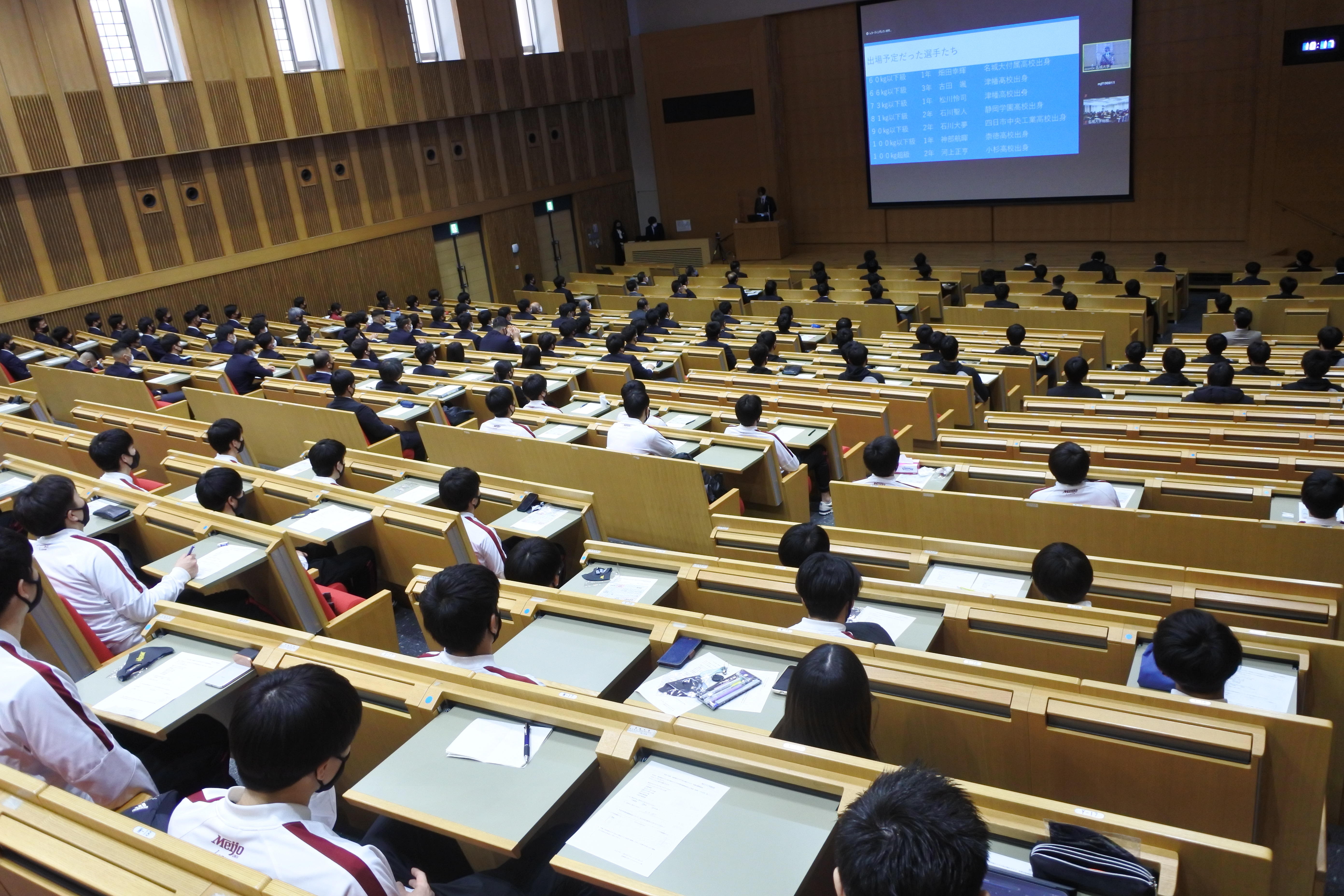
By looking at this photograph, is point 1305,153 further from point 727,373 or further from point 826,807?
point 826,807

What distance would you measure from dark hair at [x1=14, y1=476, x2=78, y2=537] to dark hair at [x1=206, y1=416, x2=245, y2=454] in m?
1.95

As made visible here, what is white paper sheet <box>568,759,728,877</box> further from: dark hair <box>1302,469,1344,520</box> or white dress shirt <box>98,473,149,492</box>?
white dress shirt <box>98,473,149,492</box>

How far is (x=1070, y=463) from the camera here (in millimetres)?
4410

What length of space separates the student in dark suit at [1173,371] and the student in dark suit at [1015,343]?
1.26m

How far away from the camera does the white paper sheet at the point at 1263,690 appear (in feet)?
9.00

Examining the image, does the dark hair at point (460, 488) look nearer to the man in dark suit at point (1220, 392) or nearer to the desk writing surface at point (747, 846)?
the desk writing surface at point (747, 846)

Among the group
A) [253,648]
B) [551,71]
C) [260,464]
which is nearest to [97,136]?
[260,464]

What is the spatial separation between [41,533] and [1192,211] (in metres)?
15.7

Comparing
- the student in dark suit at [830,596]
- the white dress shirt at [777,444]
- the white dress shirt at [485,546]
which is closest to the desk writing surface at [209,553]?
the white dress shirt at [485,546]

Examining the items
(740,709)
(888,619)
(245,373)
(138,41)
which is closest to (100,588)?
(740,709)

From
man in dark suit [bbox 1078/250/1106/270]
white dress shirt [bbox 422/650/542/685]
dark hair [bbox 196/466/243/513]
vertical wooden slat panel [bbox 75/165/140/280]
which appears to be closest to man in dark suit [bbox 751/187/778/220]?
man in dark suit [bbox 1078/250/1106/270]

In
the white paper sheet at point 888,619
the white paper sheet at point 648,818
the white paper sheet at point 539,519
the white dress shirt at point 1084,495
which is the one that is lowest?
the white dress shirt at point 1084,495

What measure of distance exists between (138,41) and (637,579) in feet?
39.2

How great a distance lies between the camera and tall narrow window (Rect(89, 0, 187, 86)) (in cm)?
1172
